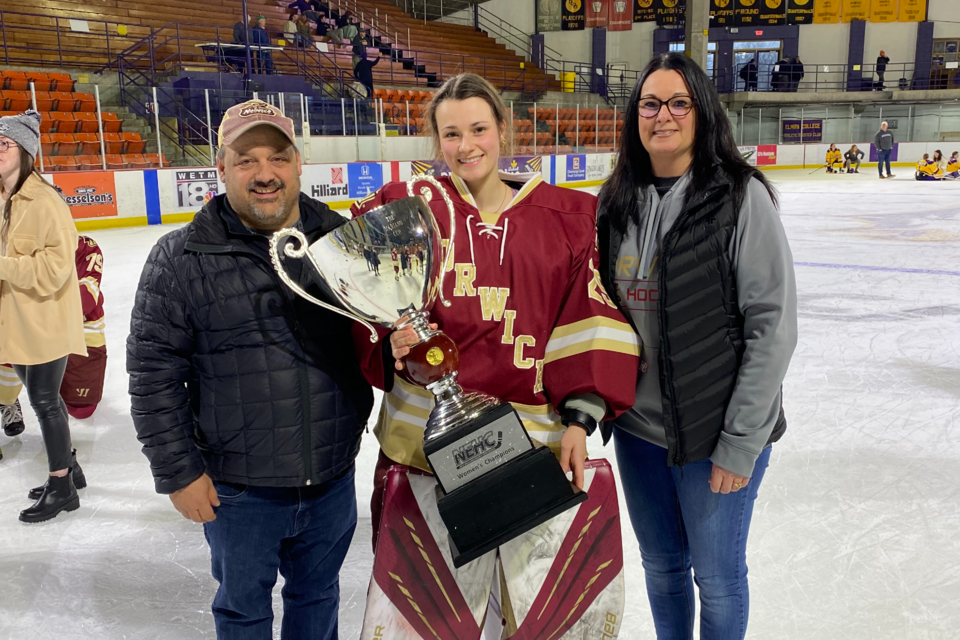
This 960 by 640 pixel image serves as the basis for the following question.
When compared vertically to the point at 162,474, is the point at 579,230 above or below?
above

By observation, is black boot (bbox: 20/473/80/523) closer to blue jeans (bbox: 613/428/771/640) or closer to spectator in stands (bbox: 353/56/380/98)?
blue jeans (bbox: 613/428/771/640)

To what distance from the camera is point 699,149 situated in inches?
54.6

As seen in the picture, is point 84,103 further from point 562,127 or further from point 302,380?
point 302,380

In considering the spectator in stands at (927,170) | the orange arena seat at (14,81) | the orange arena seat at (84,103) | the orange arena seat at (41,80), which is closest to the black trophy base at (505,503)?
the orange arena seat at (84,103)

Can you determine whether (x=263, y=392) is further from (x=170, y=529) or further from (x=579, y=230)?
(x=170, y=529)

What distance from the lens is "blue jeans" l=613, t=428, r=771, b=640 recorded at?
142 cm

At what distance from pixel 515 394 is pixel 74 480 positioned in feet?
6.65

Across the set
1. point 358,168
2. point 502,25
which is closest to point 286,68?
point 358,168

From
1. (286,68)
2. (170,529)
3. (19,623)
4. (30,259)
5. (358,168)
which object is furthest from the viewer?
(286,68)

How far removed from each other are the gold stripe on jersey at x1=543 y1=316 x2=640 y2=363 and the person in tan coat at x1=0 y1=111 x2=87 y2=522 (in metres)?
1.69

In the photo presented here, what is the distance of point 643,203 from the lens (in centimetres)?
143

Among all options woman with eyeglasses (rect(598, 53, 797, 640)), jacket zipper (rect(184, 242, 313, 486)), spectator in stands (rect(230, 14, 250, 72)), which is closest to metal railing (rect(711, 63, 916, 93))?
spectator in stands (rect(230, 14, 250, 72))

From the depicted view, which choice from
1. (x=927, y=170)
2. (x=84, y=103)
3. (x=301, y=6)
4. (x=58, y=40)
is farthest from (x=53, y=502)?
(x=927, y=170)

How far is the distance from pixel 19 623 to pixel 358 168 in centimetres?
916
